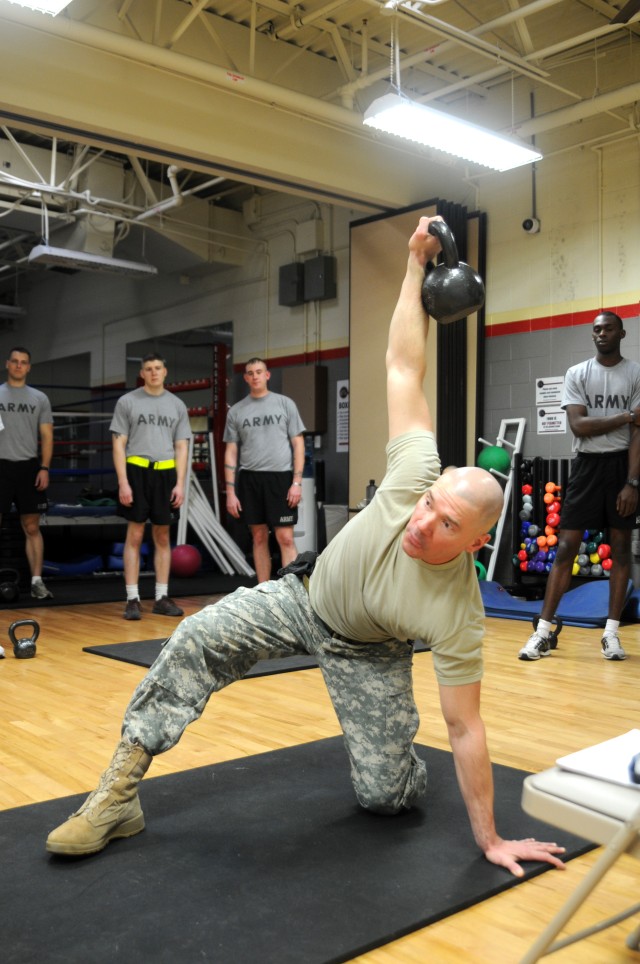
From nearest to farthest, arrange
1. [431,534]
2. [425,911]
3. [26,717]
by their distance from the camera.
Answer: [425,911]
[431,534]
[26,717]

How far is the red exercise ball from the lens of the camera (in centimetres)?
744

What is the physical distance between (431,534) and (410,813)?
0.78 m

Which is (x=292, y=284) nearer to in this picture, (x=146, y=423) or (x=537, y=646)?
(x=146, y=423)

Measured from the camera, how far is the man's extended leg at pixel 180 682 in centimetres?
182

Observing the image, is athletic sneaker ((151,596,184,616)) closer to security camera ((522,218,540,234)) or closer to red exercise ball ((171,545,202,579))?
red exercise ball ((171,545,202,579))

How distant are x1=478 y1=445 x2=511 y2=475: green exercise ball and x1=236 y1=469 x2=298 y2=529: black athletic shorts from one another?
164 centimetres

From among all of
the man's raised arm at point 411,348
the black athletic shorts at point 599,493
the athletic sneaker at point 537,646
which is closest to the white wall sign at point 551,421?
the black athletic shorts at point 599,493

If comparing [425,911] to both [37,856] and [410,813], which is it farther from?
[37,856]

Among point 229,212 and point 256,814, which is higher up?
point 229,212

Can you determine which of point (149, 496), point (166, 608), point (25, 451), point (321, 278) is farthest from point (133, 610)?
point (321, 278)

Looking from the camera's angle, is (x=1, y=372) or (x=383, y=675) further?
(x=1, y=372)

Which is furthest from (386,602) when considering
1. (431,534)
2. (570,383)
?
(570,383)

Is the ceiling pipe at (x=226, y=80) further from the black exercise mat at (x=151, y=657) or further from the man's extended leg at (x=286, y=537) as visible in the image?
the black exercise mat at (x=151, y=657)

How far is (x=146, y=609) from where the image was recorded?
5.69 metres
